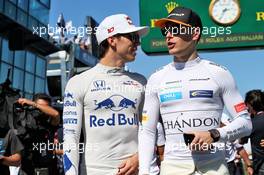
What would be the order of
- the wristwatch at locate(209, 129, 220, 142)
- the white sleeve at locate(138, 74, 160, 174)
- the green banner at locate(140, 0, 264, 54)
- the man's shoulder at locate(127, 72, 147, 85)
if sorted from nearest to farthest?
the wristwatch at locate(209, 129, 220, 142)
the white sleeve at locate(138, 74, 160, 174)
the man's shoulder at locate(127, 72, 147, 85)
the green banner at locate(140, 0, 264, 54)

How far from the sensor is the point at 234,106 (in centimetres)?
324

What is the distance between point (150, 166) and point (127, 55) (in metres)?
0.96

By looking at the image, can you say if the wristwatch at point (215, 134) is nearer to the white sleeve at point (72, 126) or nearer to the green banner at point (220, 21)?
the white sleeve at point (72, 126)

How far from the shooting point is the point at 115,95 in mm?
3805

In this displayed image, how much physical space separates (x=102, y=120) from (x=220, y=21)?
299 inches

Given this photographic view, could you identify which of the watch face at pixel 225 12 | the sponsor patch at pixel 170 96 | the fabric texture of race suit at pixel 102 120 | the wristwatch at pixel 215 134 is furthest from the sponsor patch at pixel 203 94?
the watch face at pixel 225 12

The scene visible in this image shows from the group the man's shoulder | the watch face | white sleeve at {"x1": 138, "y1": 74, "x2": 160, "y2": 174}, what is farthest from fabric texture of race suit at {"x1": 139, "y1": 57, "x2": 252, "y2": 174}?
the watch face

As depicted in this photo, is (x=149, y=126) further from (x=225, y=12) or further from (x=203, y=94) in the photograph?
(x=225, y=12)

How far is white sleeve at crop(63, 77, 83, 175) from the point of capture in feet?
12.2

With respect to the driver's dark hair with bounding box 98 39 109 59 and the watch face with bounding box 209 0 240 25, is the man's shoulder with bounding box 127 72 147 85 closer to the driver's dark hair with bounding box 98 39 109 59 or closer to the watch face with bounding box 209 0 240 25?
the driver's dark hair with bounding box 98 39 109 59

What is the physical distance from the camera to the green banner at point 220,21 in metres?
10.8

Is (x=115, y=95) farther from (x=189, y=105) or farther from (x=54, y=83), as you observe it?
(x=54, y=83)

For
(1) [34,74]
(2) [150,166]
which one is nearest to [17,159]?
(2) [150,166]

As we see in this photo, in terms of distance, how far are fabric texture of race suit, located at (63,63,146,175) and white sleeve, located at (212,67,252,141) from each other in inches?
30.9
